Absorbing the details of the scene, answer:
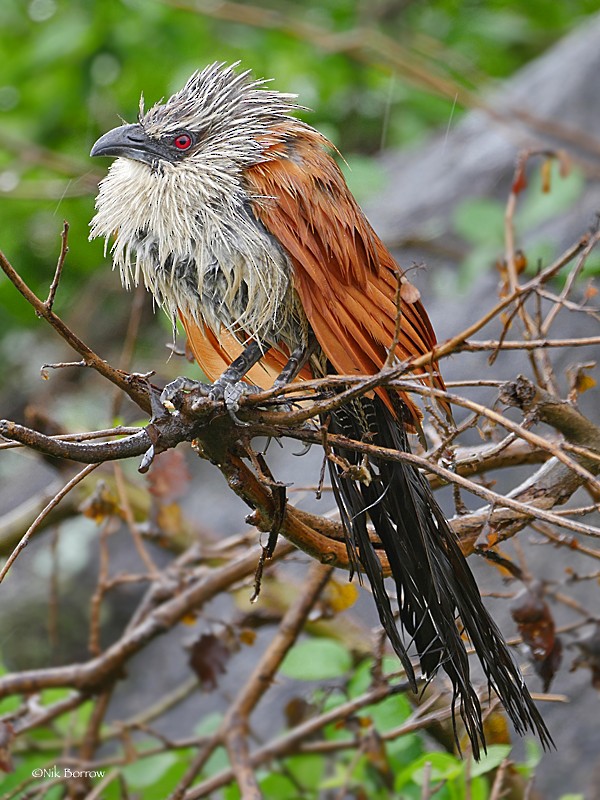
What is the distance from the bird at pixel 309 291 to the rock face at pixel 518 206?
99cm

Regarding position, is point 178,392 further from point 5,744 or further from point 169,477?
point 5,744

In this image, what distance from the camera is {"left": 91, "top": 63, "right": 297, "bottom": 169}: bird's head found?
6.19ft

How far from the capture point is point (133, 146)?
192cm

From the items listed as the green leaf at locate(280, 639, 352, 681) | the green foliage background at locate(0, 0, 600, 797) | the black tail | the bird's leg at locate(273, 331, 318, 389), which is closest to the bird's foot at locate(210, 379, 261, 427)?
the bird's leg at locate(273, 331, 318, 389)

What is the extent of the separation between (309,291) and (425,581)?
545 mm

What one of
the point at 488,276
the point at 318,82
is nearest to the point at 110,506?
the point at 488,276

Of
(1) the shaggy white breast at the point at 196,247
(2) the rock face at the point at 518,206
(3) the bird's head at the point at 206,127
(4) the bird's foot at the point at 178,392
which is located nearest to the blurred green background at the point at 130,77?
(2) the rock face at the point at 518,206

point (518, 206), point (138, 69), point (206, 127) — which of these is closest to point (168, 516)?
point (206, 127)

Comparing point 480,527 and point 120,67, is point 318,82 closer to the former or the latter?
point 120,67

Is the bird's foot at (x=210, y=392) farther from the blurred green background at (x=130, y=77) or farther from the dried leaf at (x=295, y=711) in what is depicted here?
the blurred green background at (x=130, y=77)

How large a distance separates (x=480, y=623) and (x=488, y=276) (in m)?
2.31

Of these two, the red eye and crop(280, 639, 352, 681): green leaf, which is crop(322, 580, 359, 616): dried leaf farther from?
the red eye

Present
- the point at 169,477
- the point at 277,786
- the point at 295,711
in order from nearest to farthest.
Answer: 1. the point at 169,477
2. the point at 277,786
3. the point at 295,711

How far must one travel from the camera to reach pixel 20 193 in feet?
13.0
